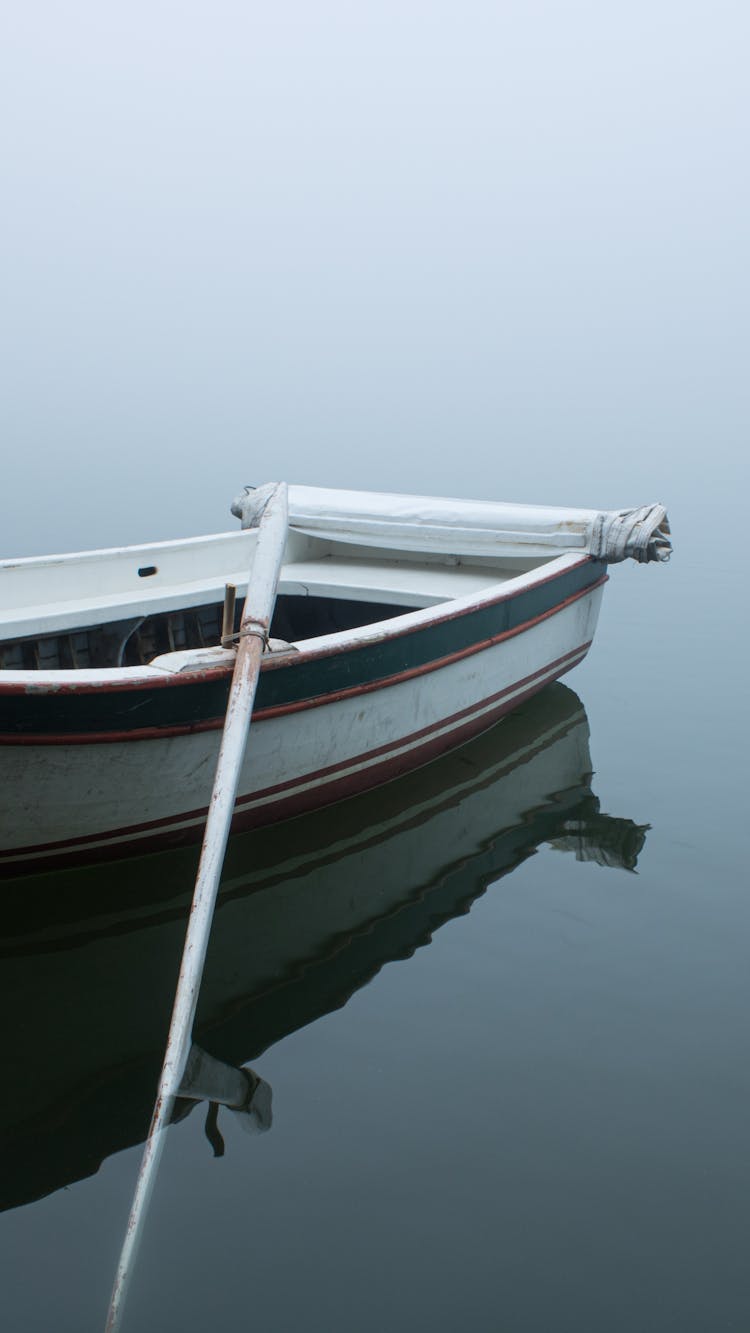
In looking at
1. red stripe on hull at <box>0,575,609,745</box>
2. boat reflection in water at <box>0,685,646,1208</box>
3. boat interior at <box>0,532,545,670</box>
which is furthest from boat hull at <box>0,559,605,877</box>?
boat interior at <box>0,532,545,670</box>

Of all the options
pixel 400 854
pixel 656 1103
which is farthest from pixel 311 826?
pixel 656 1103

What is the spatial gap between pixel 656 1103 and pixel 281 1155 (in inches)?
48.3

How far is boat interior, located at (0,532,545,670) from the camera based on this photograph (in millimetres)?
5855

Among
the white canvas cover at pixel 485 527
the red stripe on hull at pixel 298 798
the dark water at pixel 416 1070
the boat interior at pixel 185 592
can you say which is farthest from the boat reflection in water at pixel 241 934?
the white canvas cover at pixel 485 527

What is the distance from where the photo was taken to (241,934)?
479cm

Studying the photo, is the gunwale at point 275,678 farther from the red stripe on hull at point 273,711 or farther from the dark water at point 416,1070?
the dark water at point 416,1070

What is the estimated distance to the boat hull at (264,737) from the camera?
4.50 meters

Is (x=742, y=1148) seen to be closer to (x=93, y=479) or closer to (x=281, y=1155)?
(x=281, y=1155)

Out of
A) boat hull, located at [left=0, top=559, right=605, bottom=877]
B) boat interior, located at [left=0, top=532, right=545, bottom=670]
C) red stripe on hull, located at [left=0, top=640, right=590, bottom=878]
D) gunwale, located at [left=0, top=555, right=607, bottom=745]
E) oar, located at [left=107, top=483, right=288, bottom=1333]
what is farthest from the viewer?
boat interior, located at [left=0, top=532, right=545, bottom=670]

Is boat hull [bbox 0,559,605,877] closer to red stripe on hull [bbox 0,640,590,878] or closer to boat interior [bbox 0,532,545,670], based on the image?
red stripe on hull [bbox 0,640,590,878]

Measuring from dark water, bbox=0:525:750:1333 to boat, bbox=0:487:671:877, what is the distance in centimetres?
35

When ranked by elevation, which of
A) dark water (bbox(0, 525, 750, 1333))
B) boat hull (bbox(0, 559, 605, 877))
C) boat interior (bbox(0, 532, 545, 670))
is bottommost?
dark water (bbox(0, 525, 750, 1333))

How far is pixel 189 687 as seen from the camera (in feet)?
15.3

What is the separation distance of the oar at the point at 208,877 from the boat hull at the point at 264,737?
23 cm
